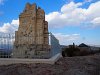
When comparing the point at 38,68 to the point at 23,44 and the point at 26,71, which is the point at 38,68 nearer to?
the point at 26,71

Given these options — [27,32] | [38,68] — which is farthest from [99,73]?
[27,32]

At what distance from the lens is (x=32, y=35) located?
16344mm

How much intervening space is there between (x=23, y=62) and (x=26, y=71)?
7.28ft

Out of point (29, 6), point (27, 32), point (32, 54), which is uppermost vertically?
point (29, 6)

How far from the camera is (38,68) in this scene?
12031mm

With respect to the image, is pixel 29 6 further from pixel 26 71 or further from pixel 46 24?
pixel 26 71

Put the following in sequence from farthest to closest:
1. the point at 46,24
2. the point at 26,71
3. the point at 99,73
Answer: the point at 46,24
the point at 99,73
the point at 26,71

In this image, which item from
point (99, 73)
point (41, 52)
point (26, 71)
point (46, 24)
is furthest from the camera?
point (46, 24)

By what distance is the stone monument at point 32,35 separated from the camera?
15.9 meters

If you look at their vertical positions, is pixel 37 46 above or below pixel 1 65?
above

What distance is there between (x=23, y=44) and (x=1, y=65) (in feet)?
9.38

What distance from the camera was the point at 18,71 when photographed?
11617 mm

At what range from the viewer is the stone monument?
1585cm

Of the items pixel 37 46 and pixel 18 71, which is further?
pixel 37 46
